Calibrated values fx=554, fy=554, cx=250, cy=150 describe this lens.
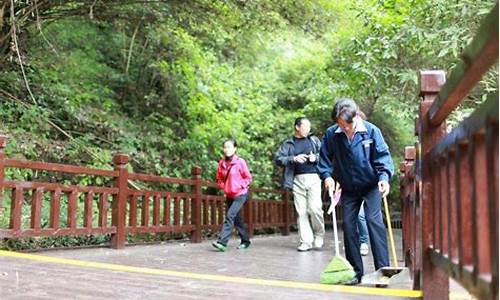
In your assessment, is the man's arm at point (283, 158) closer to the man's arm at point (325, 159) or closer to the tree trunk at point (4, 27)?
the man's arm at point (325, 159)

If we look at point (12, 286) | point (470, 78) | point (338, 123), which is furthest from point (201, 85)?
point (470, 78)

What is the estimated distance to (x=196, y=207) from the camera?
27.9 ft

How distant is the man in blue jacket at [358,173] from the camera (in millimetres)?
4133

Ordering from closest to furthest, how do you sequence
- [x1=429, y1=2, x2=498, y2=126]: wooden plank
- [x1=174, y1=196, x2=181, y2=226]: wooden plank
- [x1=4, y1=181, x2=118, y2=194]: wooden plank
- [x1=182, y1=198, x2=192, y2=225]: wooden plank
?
[x1=429, y1=2, x2=498, y2=126]: wooden plank → [x1=4, y1=181, x2=118, y2=194]: wooden plank → [x1=174, y1=196, x2=181, y2=226]: wooden plank → [x1=182, y1=198, x2=192, y2=225]: wooden plank

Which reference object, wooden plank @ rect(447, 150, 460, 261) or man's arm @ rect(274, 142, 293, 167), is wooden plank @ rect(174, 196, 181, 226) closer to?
man's arm @ rect(274, 142, 293, 167)

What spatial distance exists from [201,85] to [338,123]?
22.8 feet

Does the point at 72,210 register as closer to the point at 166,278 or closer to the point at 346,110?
the point at 166,278

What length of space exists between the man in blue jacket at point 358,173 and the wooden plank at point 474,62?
162cm

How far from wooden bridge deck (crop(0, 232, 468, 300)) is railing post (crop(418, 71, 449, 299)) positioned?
0.44 meters

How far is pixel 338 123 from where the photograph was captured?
420 centimetres

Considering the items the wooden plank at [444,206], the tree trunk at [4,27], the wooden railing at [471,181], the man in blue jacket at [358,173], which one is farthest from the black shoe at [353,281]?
the tree trunk at [4,27]

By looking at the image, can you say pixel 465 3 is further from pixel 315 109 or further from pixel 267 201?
pixel 315 109

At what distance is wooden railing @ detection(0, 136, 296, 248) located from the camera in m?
5.82

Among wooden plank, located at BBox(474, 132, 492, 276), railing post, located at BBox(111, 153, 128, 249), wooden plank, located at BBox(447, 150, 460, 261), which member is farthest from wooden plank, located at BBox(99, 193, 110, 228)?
wooden plank, located at BBox(474, 132, 492, 276)
